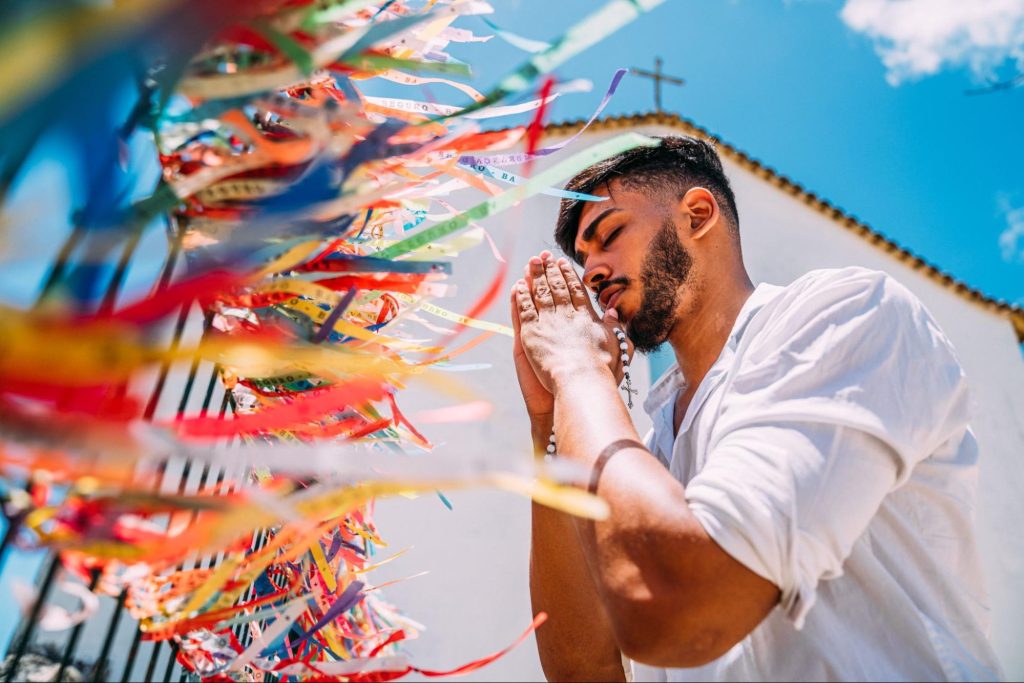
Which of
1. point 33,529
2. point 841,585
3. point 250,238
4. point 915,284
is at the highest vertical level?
point 915,284

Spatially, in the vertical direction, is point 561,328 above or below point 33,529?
above

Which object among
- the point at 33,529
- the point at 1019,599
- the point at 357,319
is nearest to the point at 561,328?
the point at 357,319

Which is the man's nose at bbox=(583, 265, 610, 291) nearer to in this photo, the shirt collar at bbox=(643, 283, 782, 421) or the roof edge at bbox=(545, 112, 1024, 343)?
the shirt collar at bbox=(643, 283, 782, 421)

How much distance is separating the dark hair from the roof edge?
13.8 ft

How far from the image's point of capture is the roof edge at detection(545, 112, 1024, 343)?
6.10m

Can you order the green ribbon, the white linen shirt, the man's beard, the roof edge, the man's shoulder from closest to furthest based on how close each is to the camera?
the green ribbon, the white linen shirt, the man's shoulder, the man's beard, the roof edge

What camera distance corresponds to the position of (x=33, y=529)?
2.25ft

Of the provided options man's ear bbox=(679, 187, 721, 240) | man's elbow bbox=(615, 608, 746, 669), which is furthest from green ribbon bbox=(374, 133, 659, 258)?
man's ear bbox=(679, 187, 721, 240)

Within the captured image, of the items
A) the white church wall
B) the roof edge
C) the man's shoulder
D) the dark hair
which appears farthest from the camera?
the roof edge

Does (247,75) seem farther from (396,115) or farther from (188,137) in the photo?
(396,115)

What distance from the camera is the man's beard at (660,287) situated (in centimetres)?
168

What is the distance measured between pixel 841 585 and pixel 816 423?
0.28m

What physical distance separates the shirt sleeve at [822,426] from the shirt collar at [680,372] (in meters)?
0.16

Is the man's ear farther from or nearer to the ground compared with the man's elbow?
farther from the ground
